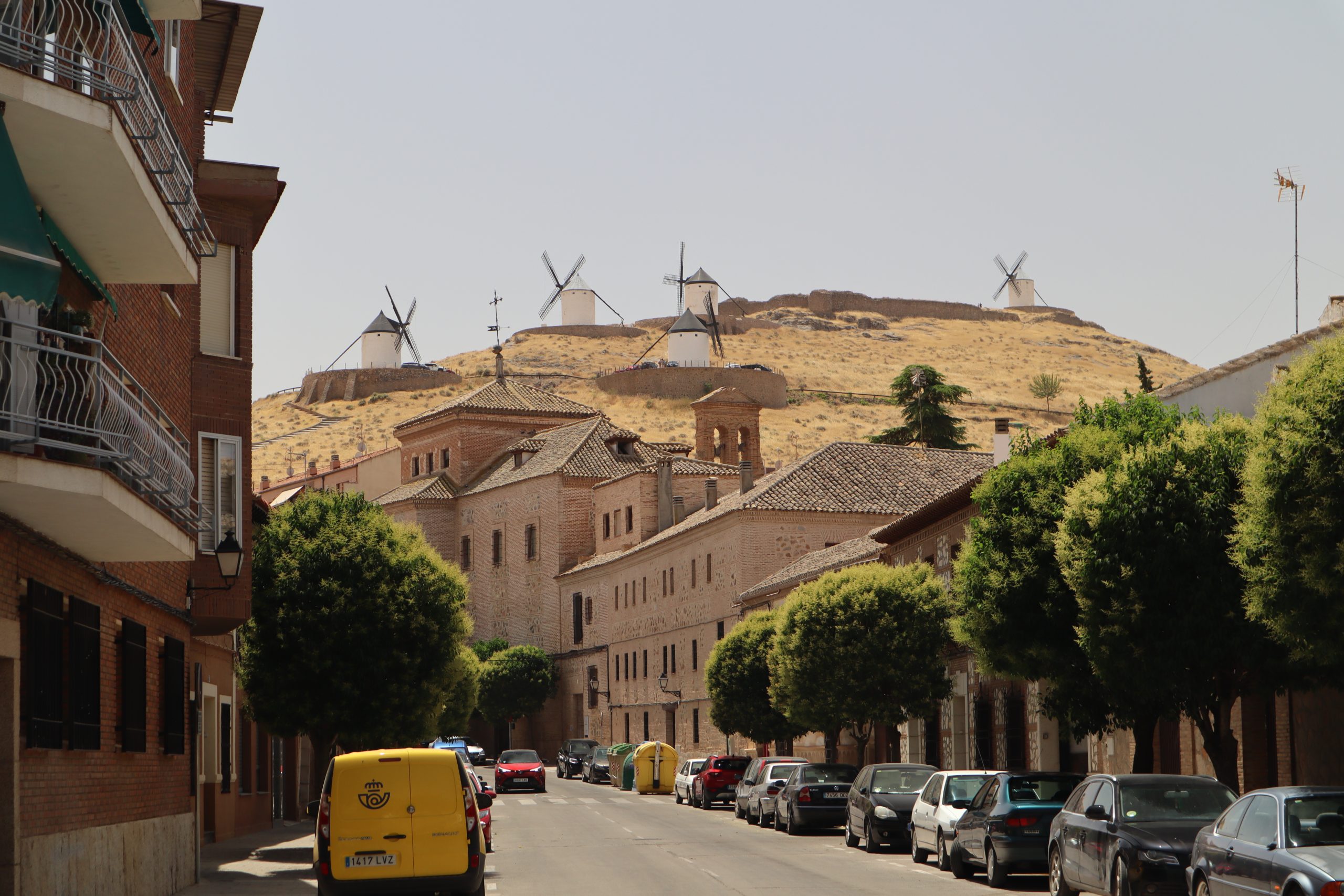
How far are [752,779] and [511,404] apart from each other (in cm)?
6567

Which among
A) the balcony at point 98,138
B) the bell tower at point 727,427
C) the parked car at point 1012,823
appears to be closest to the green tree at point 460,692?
the parked car at point 1012,823

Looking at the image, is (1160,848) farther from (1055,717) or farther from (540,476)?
(540,476)

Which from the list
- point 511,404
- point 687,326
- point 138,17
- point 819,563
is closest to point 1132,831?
point 138,17

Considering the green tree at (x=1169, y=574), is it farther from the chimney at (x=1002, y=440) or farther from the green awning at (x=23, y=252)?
the chimney at (x=1002, y=440)

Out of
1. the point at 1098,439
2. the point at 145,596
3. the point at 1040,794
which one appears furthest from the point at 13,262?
the point at 1098,439

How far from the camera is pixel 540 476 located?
8906cm

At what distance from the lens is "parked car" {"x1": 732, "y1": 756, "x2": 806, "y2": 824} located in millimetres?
36656

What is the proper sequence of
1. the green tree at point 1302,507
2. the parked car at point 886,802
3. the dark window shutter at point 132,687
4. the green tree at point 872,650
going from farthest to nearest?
the green tree at point 872,650, the parked car at point 886,802, the dark window shutter at point 132,687, the green tree at point 1302,507

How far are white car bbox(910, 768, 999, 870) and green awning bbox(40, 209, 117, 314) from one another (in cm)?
1369

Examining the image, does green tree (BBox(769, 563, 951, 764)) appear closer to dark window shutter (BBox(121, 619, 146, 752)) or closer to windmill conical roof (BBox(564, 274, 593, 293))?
dark window shutter (BBox(121, 619, 146, 752))

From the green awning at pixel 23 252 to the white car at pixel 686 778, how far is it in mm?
36415

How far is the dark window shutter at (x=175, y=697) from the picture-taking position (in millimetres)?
21094

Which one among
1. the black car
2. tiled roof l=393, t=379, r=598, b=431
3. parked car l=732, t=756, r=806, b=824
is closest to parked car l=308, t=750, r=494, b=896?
parked car l=732, t=756, r=806, b=824

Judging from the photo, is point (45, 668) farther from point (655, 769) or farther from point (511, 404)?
point (511, 404)
